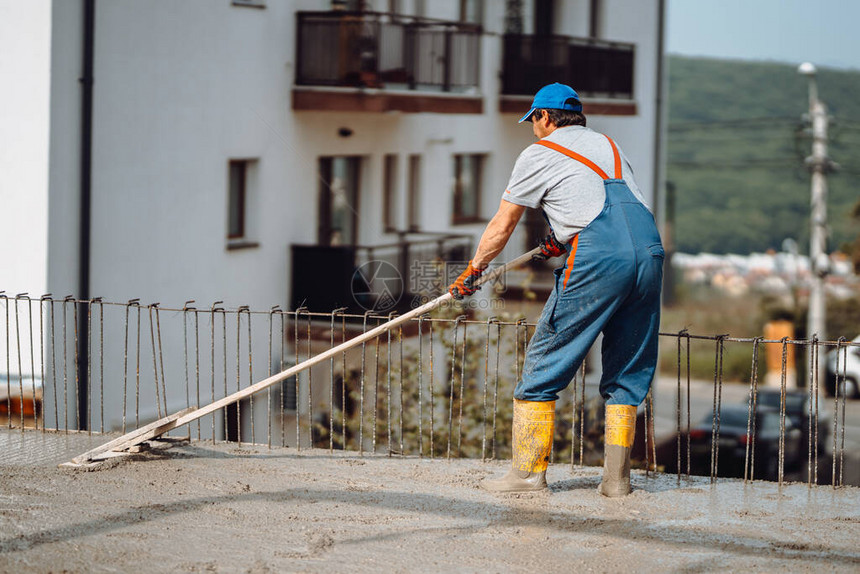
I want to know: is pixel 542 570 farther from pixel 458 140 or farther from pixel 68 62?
pixel 458 140

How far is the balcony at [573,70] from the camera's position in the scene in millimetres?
17500

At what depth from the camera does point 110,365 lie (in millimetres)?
11070

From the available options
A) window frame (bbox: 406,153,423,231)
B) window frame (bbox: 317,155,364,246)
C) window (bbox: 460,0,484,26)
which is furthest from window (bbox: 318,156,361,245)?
window (bbox: 460,0,484,26)

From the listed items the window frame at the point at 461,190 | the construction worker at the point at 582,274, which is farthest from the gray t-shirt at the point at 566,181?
the window frame at the point at 461,190

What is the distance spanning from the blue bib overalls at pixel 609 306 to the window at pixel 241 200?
8.51 meters

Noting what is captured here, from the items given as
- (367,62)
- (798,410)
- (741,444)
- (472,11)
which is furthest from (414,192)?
(798,410)

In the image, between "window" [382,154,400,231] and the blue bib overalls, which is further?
"window" [382,154,400,231]

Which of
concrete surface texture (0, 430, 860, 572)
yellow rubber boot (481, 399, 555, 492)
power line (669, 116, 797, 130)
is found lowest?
concrete surface texture (0, 430, 860, 572)

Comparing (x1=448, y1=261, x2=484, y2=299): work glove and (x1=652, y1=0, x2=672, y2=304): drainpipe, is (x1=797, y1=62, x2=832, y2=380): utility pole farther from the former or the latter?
(x1=448, y1=261, x2=484, y2=299): work glove

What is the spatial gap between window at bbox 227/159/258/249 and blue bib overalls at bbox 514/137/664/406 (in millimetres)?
8513

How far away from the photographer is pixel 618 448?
559 cm

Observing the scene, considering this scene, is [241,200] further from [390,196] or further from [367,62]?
[390,196]

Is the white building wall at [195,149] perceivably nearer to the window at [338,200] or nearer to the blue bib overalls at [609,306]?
the window at [338,200]

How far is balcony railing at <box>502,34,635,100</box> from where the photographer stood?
57.4ft
